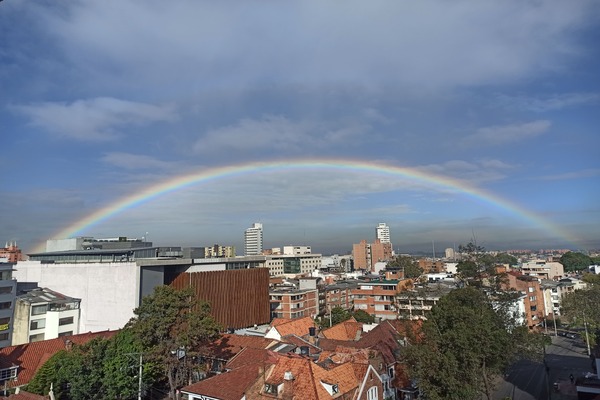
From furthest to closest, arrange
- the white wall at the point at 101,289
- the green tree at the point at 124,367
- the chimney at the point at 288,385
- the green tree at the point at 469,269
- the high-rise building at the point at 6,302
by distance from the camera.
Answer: the white wall at the point at 101,289, the high-rise building at the point at 6,302, the green tree at the point at 469,269, the green tree at the point at 124,367, the chimney at the point at 288,385

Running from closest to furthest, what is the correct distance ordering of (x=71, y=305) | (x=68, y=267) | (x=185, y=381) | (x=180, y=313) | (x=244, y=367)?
(x=244, y=367) < (x=180, y=313) < (x=185, y=381) < (x=71, y=305) < (x=68, y=267)

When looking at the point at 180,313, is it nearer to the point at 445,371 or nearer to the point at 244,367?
the point at 244,367

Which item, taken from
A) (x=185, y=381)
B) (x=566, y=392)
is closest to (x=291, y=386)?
(x=185, y=381)

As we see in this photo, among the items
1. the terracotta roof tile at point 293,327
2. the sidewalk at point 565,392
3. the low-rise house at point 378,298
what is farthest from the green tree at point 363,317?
the sidewalk at point 565,392

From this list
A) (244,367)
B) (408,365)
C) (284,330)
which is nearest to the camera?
(408,365)

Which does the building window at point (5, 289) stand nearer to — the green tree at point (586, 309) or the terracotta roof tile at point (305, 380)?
the terracotta roof tile at point (305, 380)

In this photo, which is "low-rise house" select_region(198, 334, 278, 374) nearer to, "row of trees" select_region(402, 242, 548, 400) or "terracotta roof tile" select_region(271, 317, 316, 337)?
"terracotta roof tile" select_region(271, 317, 316, 337)

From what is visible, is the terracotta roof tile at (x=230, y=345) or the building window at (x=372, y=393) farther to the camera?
the terracotta roof tile at (x=230, y=345)

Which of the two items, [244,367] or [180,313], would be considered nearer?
[244,367]

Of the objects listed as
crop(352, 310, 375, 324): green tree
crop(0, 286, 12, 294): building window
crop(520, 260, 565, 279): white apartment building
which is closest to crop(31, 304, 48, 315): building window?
crop(0, 286, 12, 294): building window
